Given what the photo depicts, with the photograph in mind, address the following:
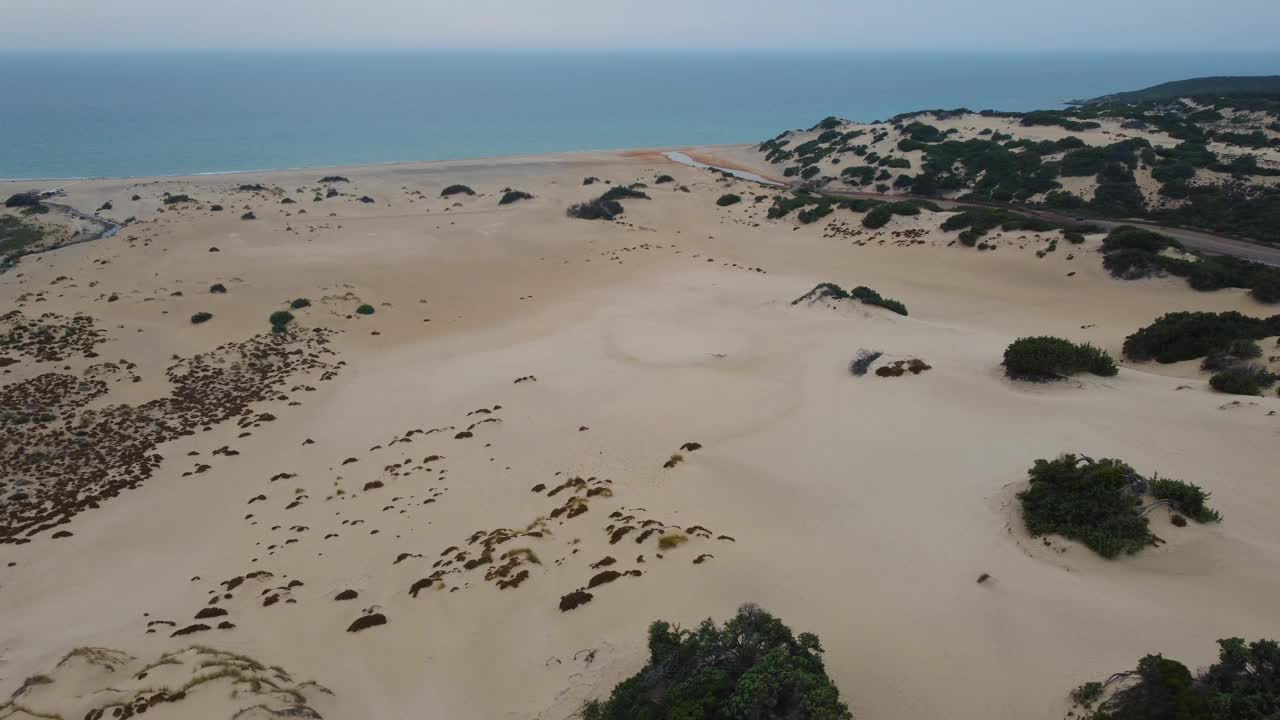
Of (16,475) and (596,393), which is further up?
(596,393)

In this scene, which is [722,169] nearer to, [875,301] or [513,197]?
[513,197]

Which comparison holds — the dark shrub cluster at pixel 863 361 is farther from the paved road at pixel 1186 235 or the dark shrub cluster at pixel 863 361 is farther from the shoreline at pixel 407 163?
the shoreline at pixel 407 163

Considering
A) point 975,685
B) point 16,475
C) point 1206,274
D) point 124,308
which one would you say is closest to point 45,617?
point 16,475

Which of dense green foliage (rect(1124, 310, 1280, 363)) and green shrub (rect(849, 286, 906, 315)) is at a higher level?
dense green foliage (rect(1124, 310, 1280, 363))

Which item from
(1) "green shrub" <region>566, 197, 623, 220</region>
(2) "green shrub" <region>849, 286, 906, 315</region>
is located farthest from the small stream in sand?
(2) "green shrub" <region>849, 286, 906, 315</region>

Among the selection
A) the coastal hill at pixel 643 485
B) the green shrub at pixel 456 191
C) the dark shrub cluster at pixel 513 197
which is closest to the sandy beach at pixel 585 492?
the coastal hill at pixel 643 485

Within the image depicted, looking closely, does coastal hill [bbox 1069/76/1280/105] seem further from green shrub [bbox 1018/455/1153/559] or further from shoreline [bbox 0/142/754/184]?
green shrub [bbox 1018/455/1153/559]

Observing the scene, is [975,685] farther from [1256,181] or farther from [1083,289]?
[1256,181]
